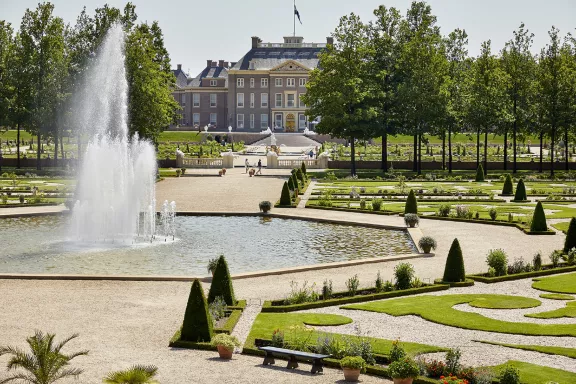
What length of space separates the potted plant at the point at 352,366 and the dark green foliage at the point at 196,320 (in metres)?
3.66

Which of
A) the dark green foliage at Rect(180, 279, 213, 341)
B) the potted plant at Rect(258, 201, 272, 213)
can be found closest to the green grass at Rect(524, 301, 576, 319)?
the dark green foliage at Rect(180, 279, 213, 341)

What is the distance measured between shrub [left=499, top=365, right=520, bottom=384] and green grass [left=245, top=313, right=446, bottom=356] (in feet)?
8.82

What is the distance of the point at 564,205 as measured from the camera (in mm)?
49750

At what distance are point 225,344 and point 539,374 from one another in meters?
6.19

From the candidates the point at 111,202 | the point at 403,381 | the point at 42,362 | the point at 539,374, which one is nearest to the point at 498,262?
the point at 539,374

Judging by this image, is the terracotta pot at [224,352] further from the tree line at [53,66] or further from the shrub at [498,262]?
the tree line at [53,66]

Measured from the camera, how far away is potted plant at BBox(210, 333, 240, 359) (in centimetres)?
1853

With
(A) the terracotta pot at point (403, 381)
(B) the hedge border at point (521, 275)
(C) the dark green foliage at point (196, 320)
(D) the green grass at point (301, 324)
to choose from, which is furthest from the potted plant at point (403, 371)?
(B) the hedge border at point (521, 275)

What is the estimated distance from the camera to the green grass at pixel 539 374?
16.9m

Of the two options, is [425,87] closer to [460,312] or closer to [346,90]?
[346,90]

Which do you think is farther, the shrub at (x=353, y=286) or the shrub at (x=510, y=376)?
the shrub at (x=353, y=286)

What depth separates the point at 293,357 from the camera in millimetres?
18000

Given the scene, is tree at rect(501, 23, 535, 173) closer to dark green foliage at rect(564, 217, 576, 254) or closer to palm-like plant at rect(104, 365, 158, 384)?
dark green foliage at rect(564, 217, 576, 254)

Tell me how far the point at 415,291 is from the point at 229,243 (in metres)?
11.1
